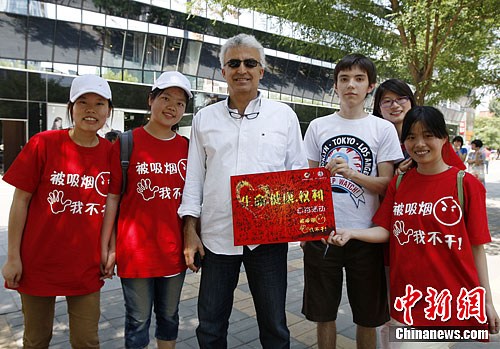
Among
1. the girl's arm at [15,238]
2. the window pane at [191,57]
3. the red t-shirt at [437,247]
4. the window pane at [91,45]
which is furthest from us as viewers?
the window pane at [191,57]

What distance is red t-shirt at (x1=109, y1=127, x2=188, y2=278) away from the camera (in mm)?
2453

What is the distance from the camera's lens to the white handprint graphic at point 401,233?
2.21 m

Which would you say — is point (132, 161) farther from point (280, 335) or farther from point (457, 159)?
point (457, 159)

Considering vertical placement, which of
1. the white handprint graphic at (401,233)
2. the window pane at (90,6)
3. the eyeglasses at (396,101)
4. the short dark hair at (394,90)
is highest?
the window pane at (90,6)

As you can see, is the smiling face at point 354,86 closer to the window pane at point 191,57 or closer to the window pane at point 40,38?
the window pane at point 40,38

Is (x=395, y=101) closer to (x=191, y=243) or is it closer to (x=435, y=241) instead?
(x=435, y=241)

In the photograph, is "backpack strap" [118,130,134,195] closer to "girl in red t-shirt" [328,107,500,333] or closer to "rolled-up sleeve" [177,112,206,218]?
"rolled-up sleeve" [177,112,206,218]

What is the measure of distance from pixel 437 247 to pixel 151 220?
5.53ft

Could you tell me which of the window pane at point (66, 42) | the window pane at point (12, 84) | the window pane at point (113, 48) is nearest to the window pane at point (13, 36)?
the window pane at point (12, 84)

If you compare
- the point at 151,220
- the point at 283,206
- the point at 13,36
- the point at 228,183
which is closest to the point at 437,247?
the point at 283,206

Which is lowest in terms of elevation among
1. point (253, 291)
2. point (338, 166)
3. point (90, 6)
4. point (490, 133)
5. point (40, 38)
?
point (253, 291)

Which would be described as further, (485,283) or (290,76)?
(290,76)

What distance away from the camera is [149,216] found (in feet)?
8.09

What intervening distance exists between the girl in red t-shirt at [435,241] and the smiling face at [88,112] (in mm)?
1630
